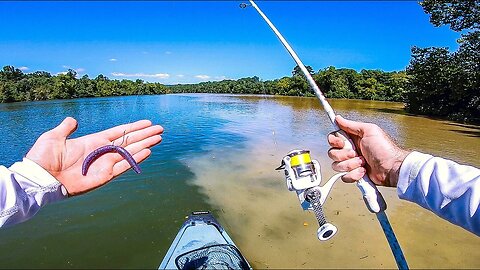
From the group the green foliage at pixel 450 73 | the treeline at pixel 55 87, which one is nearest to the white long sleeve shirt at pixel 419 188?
the green foliage at pixel 450 73

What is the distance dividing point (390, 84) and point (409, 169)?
229ft

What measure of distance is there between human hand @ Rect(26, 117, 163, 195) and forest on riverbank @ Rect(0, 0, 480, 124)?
2065mm

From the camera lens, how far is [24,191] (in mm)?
1746

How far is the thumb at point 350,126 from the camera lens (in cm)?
223

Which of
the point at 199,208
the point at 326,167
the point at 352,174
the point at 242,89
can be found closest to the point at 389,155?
the point at 352,174

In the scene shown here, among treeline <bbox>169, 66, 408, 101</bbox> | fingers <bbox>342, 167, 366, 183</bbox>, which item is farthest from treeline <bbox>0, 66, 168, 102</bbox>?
fingers <bbox>342, 167, 366, 183</bbox>

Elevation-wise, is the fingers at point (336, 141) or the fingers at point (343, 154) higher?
the fingers at point (336, 141)

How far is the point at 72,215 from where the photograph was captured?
286 inches

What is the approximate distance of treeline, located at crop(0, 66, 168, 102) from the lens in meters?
62.0

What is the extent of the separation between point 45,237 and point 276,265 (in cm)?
467

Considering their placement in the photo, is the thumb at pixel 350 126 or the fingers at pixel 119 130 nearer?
the thumb at pixel 350 126

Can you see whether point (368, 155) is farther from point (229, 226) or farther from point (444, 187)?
point (229, 226)

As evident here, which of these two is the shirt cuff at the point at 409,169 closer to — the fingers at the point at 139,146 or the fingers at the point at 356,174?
the fingers at the point at 356,174

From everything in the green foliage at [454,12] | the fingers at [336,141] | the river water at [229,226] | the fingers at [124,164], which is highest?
the green foliage at [454,12]
